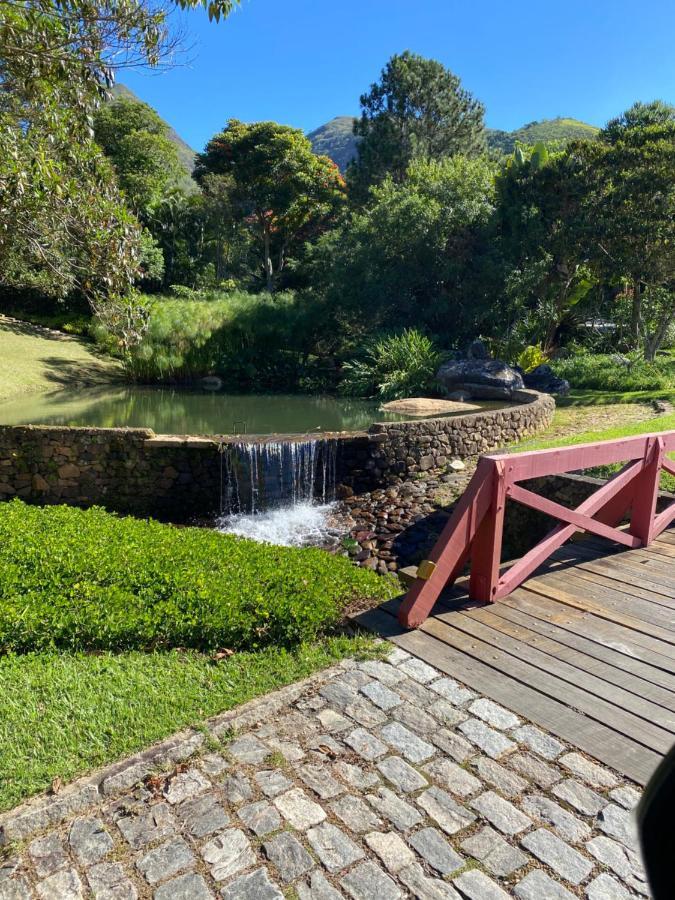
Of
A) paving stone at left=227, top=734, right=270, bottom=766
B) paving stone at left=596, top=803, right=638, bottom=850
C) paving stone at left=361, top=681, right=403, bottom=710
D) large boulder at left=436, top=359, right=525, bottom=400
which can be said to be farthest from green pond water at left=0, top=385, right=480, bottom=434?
paving stone at left=596, top=803, right=638, bottom=850

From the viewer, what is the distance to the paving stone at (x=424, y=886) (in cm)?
220

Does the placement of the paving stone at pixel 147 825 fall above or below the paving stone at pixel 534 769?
below

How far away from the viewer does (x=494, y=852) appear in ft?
7.80

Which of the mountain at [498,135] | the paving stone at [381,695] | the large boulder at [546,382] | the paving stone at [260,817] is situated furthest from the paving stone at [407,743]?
the mountain at [498,135]

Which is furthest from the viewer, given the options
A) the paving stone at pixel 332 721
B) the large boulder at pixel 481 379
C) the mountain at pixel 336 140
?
the mountain at pixel 336 140

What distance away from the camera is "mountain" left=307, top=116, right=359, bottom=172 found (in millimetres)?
128000

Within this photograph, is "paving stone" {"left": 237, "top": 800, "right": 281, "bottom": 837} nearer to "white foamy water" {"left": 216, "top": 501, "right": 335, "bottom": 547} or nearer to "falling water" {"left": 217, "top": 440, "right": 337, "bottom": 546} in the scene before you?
"white foamy water" {"left": 216, "top": 501, "right": 335, "bottom": 547}

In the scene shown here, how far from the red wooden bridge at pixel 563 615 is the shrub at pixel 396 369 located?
12578 millimetres

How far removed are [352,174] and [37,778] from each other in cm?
3235

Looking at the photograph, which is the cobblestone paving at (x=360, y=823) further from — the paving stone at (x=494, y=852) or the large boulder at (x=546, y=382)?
the large boulder at (x=546, y=382)

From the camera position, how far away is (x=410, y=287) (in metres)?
20.4

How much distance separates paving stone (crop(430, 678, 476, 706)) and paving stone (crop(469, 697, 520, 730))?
2.2 inches

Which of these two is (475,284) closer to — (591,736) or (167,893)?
(591,736)

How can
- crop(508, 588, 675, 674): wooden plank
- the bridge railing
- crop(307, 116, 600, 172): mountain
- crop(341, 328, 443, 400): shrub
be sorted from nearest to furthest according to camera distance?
crop(508, 588, 675, 674): wooden plank → the bridge railing → crop(341, 328, 443, 400): shrub → crop(307, 116, 600, 172): mountain
